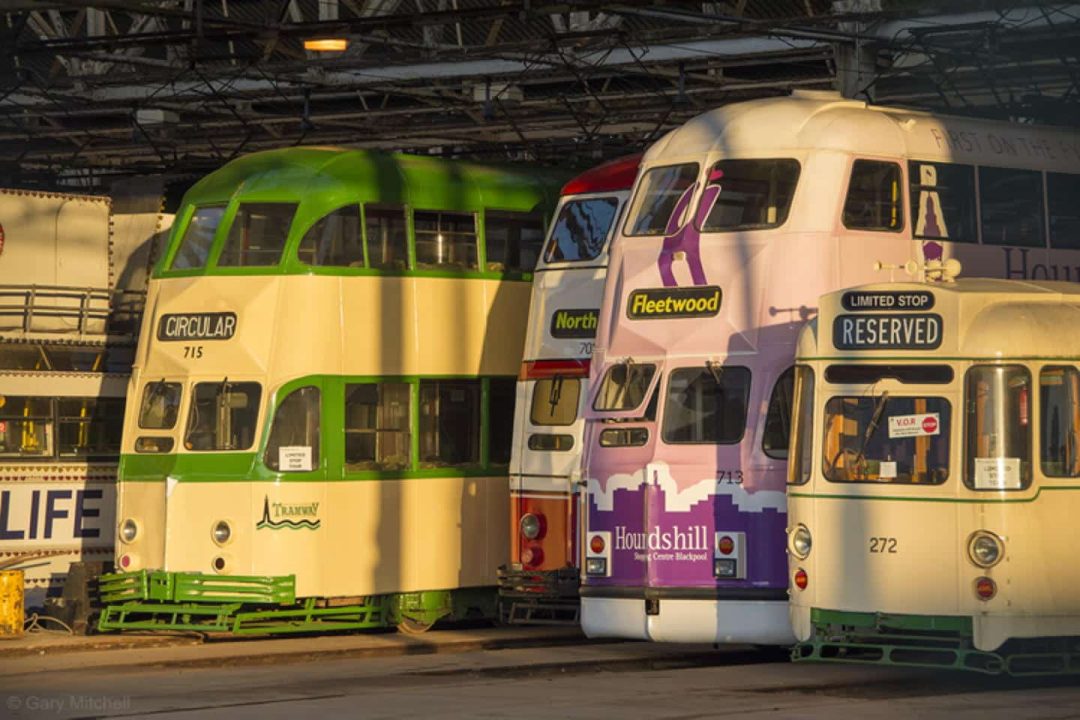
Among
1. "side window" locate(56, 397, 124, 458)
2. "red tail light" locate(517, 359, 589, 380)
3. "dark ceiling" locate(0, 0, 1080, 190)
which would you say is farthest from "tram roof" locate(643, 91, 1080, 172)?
"side window" locate(56, 397, 124, 458)

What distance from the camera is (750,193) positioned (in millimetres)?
20688

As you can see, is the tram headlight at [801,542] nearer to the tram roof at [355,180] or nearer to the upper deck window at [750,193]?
the upper deck window at [750,193]

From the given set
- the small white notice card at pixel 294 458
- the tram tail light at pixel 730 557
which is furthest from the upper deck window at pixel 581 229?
the tram tail light at pixel 730 557

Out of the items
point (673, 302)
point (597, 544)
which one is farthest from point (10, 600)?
point (673, 302)

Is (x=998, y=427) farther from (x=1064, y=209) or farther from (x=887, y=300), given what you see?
(x=1064, y=209)

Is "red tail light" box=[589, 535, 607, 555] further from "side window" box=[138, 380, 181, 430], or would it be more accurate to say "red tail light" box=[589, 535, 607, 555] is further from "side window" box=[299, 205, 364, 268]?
"side window" box=[138, 380, 181, 430]

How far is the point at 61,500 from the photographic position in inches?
1040

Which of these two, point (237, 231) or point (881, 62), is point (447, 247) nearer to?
point (237, 231)

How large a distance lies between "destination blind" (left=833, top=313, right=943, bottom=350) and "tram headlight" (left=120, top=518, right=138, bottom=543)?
8599 mm

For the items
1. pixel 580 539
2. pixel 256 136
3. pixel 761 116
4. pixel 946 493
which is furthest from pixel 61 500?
pixel 256 136

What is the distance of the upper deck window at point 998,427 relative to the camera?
18.0 m

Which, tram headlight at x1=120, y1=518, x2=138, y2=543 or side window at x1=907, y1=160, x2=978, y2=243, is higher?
side window at x1=907, y1=160, x2=978, y2=243

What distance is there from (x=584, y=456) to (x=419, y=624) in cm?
469

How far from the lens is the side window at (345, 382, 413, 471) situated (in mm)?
24047
